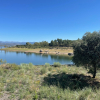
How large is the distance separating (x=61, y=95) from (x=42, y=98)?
81 centimetres

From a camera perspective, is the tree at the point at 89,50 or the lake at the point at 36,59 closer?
the tree at the point at 89,50

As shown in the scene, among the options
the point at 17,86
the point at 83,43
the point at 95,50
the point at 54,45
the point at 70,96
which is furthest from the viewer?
the point at 54,45

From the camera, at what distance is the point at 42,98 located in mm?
3523

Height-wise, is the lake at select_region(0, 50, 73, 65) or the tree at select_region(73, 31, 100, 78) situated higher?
the tree at select_region(73, 31, 100, 78)

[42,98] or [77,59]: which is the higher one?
[77,59]

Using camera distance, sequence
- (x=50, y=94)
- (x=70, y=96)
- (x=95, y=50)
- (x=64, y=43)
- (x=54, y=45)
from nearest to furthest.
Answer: (x=70, y=96) < (x=50, y=94) < (x=95, y=50) < (x=64, y=43) < (x=54, y=45)

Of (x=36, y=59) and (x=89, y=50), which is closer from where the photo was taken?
(x=89, y=50)

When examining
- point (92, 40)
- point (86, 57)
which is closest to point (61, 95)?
point (86, 57)

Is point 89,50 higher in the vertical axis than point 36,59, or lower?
higher

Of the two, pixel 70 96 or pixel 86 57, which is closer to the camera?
pixel 70 96

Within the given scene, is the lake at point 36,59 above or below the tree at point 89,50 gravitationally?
below

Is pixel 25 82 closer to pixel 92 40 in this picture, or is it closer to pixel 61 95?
pixel 61 95

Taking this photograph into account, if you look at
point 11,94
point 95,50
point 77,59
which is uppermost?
point 95,50

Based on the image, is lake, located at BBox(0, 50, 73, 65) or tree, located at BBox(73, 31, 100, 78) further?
lake, located at BBox(0, 50, 73, 65)
